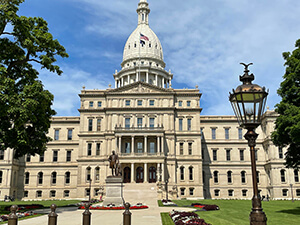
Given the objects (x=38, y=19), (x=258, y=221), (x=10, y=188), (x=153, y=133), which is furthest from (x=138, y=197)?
(x=258, y=221)

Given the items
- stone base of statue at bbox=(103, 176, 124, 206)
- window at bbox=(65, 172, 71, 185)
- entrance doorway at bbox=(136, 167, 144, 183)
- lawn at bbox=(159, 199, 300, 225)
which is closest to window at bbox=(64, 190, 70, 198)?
window at bbox=(65, 172, 71, 185)

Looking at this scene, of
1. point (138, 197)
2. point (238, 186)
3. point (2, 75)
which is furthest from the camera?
point (238, 186)

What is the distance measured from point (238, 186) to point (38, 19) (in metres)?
54.5

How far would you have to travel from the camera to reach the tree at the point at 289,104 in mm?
26180

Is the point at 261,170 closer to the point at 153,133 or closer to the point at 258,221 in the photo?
the point at 153,133

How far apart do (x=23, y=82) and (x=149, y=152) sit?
1481 inches

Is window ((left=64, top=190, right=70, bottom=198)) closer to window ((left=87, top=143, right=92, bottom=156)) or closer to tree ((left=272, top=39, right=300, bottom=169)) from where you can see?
window ((left=87, top=143, right=92, bottom=156))

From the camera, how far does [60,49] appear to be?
30.4 m

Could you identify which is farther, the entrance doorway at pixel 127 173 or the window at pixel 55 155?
the window at pixel 55 155

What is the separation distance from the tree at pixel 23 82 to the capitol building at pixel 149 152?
32.0 meters

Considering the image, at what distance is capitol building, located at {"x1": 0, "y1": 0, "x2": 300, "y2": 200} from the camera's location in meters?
61.8

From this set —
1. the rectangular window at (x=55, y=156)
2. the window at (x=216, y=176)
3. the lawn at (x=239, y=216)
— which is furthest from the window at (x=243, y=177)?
the rectangular window at (x=55, y=156)

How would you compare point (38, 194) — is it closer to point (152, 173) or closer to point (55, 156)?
point (55, 156)

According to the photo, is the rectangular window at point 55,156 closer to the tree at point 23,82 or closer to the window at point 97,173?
the window at point 97,173
